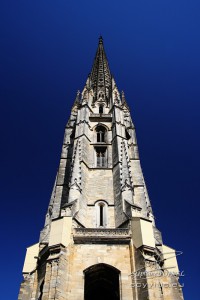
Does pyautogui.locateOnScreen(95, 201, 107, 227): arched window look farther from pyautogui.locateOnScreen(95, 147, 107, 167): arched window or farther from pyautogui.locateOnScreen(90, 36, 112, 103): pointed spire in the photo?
pyautogui.locateOnScreen(90, 36, 112, 103): pointed spire

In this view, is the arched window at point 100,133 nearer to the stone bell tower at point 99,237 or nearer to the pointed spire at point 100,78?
the stone bell tower at point 99,237

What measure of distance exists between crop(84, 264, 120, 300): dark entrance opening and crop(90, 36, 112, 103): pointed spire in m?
19.7

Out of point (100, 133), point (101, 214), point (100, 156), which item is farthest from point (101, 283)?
point (100, 133)

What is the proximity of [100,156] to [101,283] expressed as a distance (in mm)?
9757

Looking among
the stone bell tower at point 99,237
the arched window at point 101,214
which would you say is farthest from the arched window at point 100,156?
the arched window at point 101,214

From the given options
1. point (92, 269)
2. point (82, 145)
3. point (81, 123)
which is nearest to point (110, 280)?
point (92, 269)

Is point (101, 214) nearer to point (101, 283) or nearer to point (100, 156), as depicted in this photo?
point (101, 283)

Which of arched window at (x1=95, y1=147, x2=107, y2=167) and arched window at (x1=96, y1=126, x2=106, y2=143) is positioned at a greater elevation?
arched window at (x1=96, y1=126, x2=106, y2=143)

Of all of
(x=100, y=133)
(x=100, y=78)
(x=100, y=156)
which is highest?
(x=100, y=78)

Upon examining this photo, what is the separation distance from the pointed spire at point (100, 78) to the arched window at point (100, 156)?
30.6ft

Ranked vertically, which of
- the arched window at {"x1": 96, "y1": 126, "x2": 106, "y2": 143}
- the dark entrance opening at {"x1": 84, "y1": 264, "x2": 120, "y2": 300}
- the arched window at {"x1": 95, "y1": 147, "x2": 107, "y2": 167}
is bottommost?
the dark entrance opening at {"x1": 84, "y1": 264, "x2": 120, "y2": 300}

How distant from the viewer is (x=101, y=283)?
52.2 ft

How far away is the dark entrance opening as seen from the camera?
14.5 meters

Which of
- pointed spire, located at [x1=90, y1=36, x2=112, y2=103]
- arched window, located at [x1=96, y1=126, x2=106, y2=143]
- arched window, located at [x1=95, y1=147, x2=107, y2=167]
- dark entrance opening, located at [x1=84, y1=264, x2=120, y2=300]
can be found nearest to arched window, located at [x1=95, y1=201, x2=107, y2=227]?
dark entrance opening, located at [x1=84, y1=264, x2=120, y2=300]
